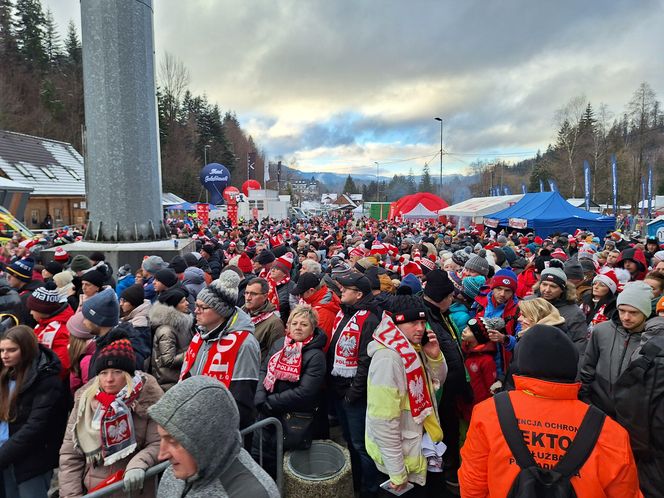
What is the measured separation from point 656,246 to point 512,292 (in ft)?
29.3

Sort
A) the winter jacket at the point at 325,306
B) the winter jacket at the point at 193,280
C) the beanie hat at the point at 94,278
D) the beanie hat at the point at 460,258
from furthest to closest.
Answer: the beanie hat at the point at 460,258 < the winter jacket at the point at 193,280 < the beanie hat at the point at 94,278 < the winter jacket at the point at 325,306

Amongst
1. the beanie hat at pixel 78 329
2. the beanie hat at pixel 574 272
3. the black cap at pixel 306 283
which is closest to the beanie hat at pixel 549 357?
the black cap at pixel 306 283

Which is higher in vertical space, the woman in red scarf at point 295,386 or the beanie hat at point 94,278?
the beanie hat at point 94,278

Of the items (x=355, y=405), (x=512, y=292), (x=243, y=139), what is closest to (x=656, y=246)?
(x=512, y=292)

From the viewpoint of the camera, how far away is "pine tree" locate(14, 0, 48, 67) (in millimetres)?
44344

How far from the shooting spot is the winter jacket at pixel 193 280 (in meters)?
5.74

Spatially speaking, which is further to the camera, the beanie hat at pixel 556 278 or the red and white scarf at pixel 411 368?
the beanie hat at pixel 556 278

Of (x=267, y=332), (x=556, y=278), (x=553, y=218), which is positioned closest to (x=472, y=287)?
(x=556, y=278)

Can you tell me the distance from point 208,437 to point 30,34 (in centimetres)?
6159

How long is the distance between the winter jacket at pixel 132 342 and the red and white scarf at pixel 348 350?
1.68 m

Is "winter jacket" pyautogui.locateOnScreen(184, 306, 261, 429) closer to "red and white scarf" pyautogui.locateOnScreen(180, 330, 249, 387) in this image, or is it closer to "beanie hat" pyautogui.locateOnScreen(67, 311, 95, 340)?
"red and white scarf" pyautogui.locateOnScreen(180, 330, 249, 387)

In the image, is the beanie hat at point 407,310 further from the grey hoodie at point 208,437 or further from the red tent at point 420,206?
the red tent at point 420,206

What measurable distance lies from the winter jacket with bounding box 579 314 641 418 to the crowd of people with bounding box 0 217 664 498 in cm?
1

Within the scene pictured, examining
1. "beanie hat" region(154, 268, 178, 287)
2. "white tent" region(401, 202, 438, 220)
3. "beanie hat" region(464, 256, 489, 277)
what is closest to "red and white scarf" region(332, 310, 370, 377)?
"beanie hat" region(154, 268, 178, 287)
